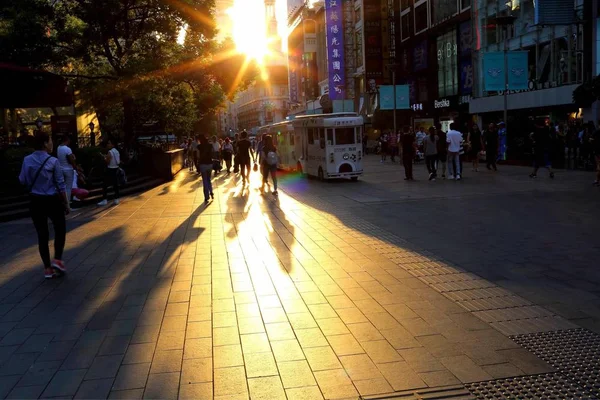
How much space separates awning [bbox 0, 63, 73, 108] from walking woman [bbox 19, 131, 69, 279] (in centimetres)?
1112

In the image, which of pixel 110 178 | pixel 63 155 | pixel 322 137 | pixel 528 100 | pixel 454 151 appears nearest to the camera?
pixel 63 155

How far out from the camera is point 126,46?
880 inches

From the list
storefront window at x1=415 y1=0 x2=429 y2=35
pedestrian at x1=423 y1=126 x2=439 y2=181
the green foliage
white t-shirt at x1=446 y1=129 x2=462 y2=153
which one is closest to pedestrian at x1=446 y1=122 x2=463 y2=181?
white t-shirt at x1=446 y1=129 x2=462 y2=153

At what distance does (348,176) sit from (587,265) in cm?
1256

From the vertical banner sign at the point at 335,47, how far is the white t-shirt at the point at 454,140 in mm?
38948

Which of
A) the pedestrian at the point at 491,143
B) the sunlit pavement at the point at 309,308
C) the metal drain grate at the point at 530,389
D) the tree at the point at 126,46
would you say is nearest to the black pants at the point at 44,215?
the sunlit pavement at the point at 309,308

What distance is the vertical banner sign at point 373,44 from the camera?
50250mm

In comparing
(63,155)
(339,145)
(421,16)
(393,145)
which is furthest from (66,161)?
(421,16)

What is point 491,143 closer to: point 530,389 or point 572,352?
point 572,352

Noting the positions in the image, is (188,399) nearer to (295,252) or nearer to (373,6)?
(295,252)

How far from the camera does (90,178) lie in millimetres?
17406

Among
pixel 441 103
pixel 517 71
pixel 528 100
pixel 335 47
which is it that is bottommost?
pixel 528 100

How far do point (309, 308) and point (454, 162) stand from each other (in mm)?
12972

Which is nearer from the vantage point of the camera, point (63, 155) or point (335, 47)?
point (63, 155)
